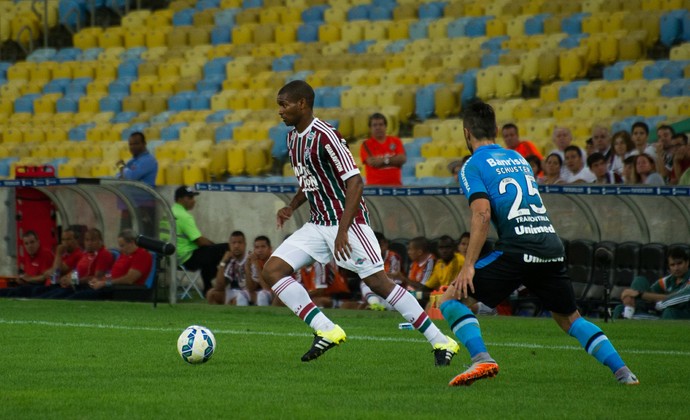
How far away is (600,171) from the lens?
51.3 feet

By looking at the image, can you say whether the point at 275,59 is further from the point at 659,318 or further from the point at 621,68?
the point at 659,318

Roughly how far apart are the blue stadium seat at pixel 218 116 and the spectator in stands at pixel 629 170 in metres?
12.0

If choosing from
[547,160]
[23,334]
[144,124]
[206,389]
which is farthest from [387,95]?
[206,389]

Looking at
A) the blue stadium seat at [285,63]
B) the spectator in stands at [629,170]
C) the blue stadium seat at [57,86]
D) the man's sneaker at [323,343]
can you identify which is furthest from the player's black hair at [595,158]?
the blue stadium seat at [57,86]

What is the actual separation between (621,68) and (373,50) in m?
5.84

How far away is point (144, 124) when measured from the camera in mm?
27219

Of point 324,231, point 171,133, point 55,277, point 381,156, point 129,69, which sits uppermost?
point 129,69

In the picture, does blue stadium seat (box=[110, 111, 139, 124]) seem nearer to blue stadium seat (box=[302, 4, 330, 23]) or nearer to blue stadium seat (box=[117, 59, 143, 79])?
blue stadium seat (box=[117, 59, 143, 79])

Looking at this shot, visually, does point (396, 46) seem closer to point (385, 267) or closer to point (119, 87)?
point (119, 87)

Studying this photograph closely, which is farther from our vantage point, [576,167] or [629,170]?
[576,167]

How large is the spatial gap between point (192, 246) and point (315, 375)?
9703 millimetres

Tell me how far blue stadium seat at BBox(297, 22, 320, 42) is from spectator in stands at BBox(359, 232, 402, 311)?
11687 millimetres

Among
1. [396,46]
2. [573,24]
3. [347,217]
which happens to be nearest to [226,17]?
[396,46]

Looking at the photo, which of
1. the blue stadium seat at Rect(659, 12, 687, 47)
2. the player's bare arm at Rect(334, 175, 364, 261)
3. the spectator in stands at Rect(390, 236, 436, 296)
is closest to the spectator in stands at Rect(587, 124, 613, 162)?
the spectator in stands at Rect(390, 236, 436, 296)
